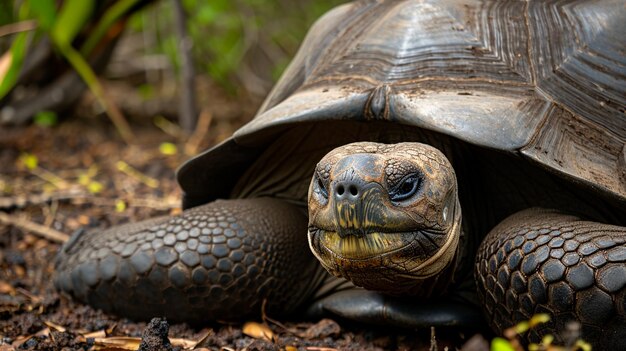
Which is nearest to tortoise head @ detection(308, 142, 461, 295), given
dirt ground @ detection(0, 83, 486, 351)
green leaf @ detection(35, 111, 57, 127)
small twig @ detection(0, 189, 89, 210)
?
dirt ground @ detection(0, 83, 486, 351)

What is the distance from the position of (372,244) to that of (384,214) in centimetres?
8

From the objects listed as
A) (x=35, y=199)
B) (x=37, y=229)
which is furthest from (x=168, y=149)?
(x=37, y=229)

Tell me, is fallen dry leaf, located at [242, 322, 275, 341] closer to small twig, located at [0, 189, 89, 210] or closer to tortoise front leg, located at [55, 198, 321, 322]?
tortoise front leg, located at [55, 198, 321, 322]

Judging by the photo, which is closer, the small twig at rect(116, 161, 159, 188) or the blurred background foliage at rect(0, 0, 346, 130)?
the small twig at rect(116, 161, 159, 188)

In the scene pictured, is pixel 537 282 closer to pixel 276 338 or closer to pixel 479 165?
pixel 479 165

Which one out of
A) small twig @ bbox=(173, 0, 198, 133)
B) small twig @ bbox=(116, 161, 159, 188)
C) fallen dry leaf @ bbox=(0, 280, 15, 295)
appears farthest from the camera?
small twig @ bbox=(173, 0, 198, 133)

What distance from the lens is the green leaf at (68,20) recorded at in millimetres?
4914

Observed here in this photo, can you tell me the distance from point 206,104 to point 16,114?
76.6 inches

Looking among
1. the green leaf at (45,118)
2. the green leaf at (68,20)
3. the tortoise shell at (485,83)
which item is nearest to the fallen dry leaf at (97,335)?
the tortoise shell at (485,83)

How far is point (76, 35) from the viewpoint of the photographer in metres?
5.23

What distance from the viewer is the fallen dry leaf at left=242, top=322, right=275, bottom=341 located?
2434 mm

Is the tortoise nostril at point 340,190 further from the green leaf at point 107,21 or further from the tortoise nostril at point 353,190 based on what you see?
the green leaf at point 107,21

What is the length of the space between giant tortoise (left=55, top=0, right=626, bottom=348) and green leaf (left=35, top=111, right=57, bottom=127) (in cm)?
284

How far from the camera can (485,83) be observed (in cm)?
236
